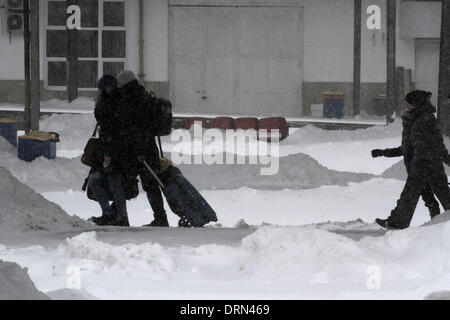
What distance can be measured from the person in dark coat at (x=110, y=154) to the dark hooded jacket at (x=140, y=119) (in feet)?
0.29

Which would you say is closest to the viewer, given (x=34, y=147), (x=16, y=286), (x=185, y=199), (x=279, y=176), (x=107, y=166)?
(x=16, y=286)

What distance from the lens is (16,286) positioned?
7.64 meters

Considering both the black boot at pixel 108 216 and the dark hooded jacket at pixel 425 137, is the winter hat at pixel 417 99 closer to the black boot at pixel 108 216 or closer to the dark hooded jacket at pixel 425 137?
the dark hooded jacket at pixel 425 137

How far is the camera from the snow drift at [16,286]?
295 inches

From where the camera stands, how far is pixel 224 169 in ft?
63.3

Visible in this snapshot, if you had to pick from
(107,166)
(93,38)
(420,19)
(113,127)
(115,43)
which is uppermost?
(420,19)

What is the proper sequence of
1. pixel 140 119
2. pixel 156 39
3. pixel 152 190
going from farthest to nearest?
pixel 156 39 → pixel 152 190 → pixel 140 119

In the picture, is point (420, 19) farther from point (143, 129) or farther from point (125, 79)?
point (125, 79)

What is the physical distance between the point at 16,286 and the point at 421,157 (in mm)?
5597

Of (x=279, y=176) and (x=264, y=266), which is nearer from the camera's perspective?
(x=264, y=266)

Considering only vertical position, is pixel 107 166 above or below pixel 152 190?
above

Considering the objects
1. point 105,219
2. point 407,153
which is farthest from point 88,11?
point 407,153

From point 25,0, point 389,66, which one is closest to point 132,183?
point 25,0

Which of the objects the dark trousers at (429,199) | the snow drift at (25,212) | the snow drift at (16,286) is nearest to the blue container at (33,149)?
the snow drift at (25,212)
